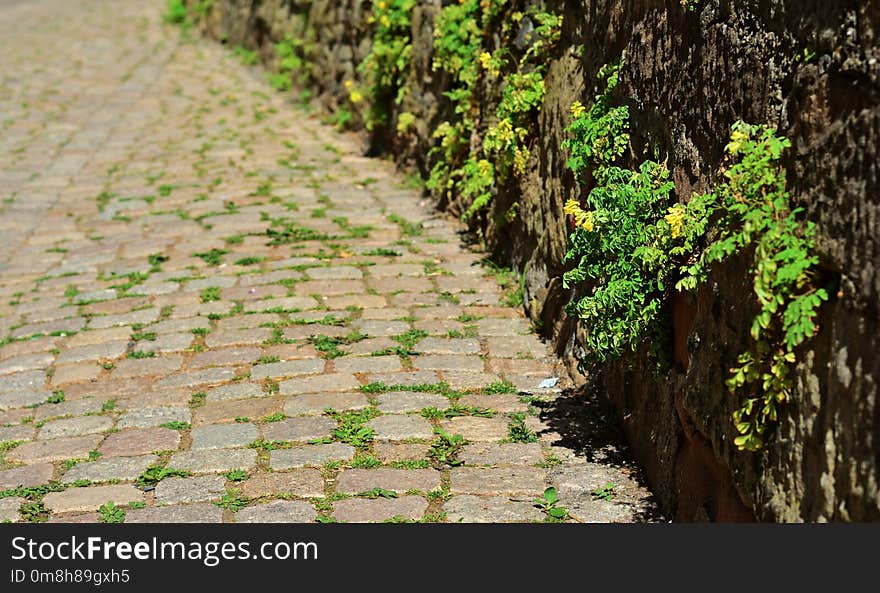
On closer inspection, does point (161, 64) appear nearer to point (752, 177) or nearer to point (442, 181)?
point (442, 181)

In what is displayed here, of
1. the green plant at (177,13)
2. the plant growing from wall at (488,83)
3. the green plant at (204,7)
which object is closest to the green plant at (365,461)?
the plant growing from wall at (488,83)

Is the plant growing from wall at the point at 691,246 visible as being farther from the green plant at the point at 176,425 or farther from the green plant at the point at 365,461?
the green plant at the point at 176,425

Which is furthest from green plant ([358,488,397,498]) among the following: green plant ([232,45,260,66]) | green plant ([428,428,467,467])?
green plant ([232,45,260,66])

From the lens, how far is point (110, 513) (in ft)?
12.8

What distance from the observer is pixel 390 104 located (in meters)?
8.68

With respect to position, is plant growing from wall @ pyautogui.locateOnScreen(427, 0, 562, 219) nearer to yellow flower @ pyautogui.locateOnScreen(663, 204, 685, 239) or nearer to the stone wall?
the stone wall

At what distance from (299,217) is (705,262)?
4448 millimetres

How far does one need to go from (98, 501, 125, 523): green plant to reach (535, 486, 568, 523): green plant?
4.63ft

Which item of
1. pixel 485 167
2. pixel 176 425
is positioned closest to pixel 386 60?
pixel 485 167

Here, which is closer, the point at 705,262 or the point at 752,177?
the point at 752,177

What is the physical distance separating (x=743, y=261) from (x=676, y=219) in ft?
1.16

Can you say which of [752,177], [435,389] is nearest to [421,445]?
[435,389]

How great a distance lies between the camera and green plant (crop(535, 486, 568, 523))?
12.5 ft

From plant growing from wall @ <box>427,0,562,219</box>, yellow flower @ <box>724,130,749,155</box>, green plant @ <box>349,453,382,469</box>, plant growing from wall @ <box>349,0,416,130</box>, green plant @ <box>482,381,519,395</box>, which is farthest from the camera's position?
plant growing from wall @ <box>349,0,416,130</box>
